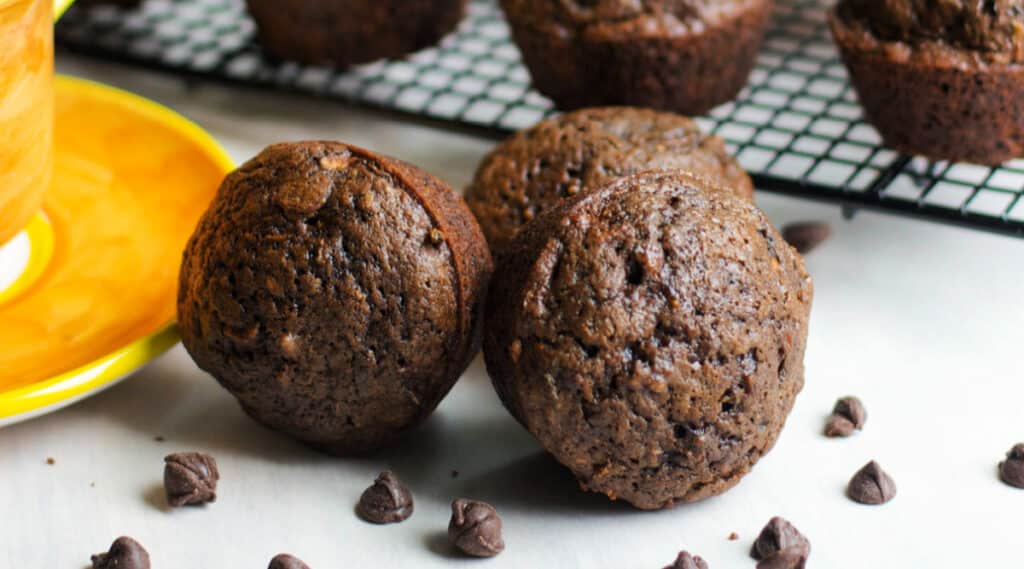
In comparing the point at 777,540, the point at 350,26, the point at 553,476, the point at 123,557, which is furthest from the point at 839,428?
the point at 350,26

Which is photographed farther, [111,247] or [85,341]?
[111,247]

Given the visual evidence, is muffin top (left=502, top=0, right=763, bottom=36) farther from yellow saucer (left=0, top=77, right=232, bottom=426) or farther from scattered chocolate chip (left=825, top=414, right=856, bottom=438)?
scattered chocolate chip (left=825, top=414, right=856, bottom=438)

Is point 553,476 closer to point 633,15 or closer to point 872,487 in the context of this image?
point 872,487

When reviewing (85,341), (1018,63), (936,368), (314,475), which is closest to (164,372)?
(85,341)

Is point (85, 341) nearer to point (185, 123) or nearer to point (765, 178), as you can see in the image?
point (185, 123)

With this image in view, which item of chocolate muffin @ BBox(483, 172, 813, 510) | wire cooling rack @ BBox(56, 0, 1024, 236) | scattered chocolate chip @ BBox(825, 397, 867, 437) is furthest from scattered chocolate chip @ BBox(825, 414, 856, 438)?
wire cooling rack @ BBox(56, 0, 1024, 236)
